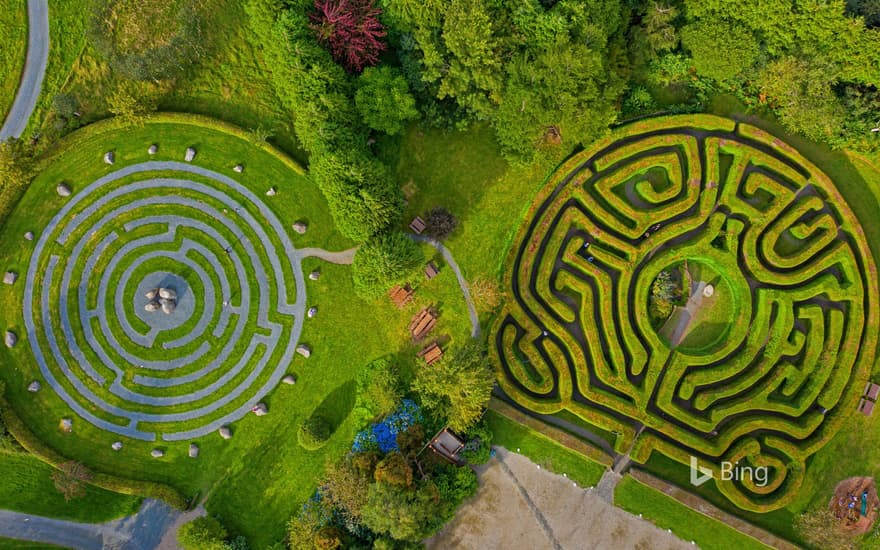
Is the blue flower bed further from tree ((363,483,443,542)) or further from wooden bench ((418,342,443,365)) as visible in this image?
tree ((363,483,443,542))

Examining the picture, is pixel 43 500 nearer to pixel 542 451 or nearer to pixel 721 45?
pixel 542 451

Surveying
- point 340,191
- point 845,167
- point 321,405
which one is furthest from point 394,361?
point 845,167

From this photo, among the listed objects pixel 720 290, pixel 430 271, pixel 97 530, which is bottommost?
pixel 97 530

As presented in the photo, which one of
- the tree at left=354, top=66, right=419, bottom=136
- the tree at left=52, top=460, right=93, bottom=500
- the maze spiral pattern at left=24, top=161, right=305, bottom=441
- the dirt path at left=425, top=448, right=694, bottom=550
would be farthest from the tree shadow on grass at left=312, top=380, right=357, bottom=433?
the tree at left=354, top=66, right=419, bottom=136

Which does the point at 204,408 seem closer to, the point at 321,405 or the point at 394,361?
the point at 321,405

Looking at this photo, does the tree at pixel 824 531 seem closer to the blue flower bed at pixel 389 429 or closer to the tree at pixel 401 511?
the tree at pixel 401 511

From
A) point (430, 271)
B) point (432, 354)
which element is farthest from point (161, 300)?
point (432, 354)
